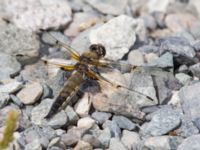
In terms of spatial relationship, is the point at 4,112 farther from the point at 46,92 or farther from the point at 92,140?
the point at 92,140

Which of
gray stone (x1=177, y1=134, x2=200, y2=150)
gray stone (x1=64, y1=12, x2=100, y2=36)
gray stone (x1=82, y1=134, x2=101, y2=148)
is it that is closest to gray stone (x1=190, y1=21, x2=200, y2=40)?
gray stone (x1=64, y1=12, x2=100, y2=36)

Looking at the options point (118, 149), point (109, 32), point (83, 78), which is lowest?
point (118, 149)

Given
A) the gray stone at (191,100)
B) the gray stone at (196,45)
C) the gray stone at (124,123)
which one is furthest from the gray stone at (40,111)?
the gray stone at (196,45)

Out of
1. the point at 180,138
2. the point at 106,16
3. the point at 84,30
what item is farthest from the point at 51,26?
the point at 180,138

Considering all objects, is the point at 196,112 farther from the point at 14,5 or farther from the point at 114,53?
the point at 14,5

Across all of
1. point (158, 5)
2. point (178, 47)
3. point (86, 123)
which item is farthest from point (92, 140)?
point (158, 5)

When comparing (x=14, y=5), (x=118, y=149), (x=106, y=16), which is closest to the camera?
(x=118, y=149)

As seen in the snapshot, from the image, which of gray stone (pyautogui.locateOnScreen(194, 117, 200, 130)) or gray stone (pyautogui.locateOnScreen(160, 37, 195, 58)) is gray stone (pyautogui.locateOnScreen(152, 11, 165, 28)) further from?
gray stone (pyautogui.locateOnScreen(194, 117, 200, 130))
